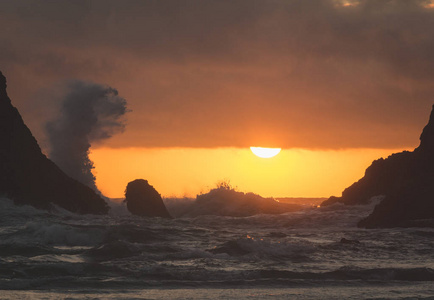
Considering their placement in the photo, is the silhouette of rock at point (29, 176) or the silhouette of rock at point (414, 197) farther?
the silhouette of rock at point (29, 176)

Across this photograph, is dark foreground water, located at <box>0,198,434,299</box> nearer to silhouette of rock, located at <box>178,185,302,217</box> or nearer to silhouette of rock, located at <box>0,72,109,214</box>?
silhouette of rock, located at <box>0,72,109,214</box>

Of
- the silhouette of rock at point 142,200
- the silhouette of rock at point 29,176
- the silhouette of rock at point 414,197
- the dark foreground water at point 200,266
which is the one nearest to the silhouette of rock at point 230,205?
the silhouette of rock at point 142,200

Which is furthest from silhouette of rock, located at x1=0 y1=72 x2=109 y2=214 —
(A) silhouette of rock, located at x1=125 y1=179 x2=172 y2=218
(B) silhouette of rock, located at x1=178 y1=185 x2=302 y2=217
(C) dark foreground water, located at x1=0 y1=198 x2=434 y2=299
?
(B) silhouette of rock, located at x1=178 y1=185 x2=302 y2=217

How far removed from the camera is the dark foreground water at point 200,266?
15.6m

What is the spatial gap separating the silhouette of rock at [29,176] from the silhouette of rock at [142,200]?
4.14 metres

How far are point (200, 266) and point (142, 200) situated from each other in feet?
115

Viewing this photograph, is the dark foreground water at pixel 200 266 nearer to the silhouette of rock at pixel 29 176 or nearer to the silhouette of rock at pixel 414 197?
the silhouette of rock at pixel 414 197

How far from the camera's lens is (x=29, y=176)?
148 ft

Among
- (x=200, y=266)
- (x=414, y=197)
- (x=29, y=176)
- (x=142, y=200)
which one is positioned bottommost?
(x=200, y=266)

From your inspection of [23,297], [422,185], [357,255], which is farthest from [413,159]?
[23,297]

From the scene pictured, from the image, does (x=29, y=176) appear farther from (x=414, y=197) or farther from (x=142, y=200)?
(x=414, y=197)

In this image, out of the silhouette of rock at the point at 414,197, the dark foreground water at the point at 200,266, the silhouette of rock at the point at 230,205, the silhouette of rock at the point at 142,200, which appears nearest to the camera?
the dark foreground water at the point at 200,266

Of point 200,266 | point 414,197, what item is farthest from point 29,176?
point 200,266

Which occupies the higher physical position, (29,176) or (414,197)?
(29,176)
